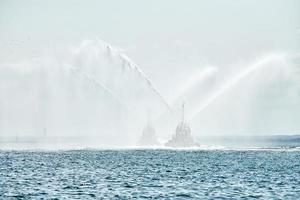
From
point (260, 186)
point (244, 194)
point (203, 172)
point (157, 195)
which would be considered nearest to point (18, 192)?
point (157, 195)

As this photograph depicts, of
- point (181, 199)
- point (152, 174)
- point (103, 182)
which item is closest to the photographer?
point (181, 199)

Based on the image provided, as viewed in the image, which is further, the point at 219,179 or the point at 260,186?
the point at 219,179

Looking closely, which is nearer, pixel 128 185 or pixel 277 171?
pixel 128 185

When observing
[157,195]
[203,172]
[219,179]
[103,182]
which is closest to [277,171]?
[203,172]

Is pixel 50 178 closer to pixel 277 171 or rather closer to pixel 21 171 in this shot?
pixel 21 171

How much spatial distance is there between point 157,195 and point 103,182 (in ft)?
52.8

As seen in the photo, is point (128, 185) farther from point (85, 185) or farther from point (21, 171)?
point (21, 171)

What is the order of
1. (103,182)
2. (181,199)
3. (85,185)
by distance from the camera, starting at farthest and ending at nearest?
(103,182), (85,185), (181,199)

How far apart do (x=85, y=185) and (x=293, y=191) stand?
24.2 metres

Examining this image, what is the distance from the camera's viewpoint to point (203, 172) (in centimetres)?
10500

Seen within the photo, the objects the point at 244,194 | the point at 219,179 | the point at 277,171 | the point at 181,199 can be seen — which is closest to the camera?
the point at 181,199

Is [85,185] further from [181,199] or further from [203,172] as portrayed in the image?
[203,172]

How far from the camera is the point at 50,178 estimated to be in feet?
294

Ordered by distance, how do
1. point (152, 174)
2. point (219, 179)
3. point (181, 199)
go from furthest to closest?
1. point (152, 174)
2. point (219, 179)
3. point (181, 199)
